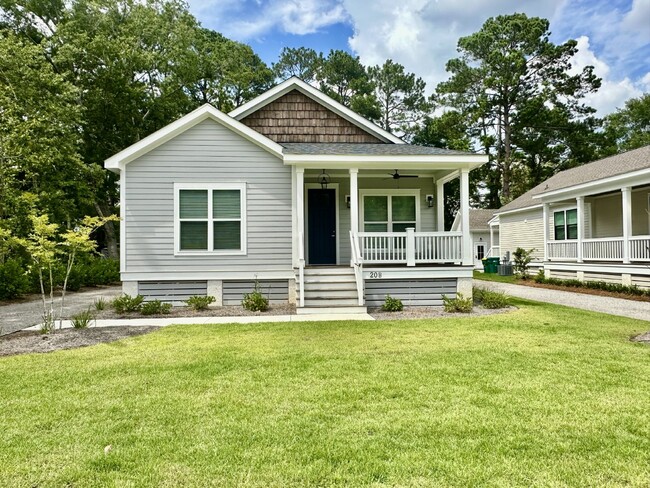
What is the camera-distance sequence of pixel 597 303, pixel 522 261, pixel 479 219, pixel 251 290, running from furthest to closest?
pixel 479 219
pixel 522 261
pixel 597 303
pixel 251 290

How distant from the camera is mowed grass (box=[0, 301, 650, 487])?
8.57ft

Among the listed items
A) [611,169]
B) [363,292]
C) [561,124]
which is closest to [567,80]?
[561,124]

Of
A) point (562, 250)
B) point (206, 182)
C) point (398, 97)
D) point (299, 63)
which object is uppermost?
point (299, 63)

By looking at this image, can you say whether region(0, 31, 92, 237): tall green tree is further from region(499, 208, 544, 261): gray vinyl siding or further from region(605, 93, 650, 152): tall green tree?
region(605, 93, 650, 152): tall green tree

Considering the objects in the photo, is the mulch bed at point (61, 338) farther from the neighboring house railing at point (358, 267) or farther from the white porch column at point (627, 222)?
the white porch column at point (627, 222)

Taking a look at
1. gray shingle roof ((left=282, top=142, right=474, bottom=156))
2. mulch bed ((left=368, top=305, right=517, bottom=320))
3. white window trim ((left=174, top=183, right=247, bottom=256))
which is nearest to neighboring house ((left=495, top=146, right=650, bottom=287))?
mulch bed ((left=368, top=305, right=517, bottom=320))

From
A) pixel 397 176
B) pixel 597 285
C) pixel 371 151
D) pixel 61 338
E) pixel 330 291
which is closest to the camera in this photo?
pixel 61 338

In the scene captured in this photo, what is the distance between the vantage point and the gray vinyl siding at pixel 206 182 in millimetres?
10344

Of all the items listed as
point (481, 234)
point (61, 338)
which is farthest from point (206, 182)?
point (481, 234)

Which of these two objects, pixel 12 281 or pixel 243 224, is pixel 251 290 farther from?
pixel 12 281

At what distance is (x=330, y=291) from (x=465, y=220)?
375 centimetres

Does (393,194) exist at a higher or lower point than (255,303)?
higher

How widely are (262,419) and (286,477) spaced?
913 millimetres

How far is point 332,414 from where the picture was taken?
349 cm
